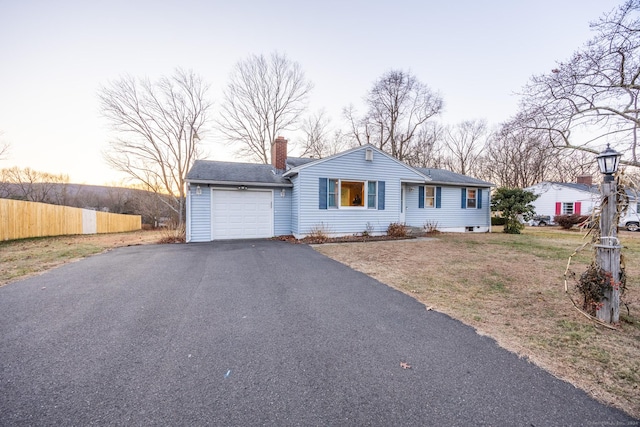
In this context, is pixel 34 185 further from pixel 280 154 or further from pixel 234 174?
pixel 280 154

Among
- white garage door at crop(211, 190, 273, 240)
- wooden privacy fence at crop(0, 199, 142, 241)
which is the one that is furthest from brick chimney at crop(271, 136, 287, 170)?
wooden privacy fence at crop(0, 199, 142, 241)

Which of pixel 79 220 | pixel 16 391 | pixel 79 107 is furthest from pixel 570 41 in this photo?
pixel 79 220

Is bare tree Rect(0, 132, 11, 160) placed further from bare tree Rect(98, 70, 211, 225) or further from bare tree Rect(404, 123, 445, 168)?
bare tree Rect(404, 123, 445, 168)

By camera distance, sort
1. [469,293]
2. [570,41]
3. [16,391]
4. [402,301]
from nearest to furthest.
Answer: [16,391] → [402,301] → [469,293] → [570,41]

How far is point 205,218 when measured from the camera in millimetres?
10883

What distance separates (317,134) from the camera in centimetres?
2350

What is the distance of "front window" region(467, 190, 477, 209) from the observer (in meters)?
15.3

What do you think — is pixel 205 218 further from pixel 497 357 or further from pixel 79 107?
pixel 497 357

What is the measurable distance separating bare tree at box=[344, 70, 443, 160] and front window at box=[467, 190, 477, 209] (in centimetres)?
1086

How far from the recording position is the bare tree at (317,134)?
23.1m

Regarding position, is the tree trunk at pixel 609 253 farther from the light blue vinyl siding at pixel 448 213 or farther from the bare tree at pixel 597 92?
the light blue vinyl siding at pixel 448 213

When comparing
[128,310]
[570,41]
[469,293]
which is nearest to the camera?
[128,310]

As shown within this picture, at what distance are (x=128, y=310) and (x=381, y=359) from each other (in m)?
→ 3.47

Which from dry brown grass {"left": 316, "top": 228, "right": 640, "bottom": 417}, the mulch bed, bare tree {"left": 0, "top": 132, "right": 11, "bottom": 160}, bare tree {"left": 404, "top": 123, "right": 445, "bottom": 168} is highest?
bare tree {"left": 404, "top": 123, "right": 445, "bottom": 168}
